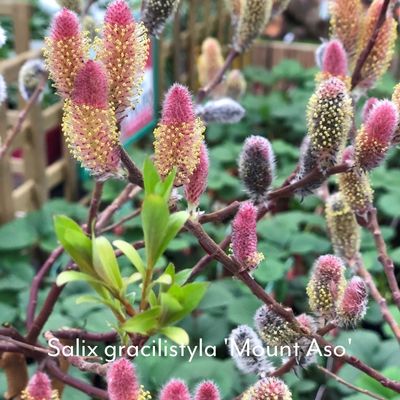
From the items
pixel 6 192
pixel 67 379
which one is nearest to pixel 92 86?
pixel 67 379

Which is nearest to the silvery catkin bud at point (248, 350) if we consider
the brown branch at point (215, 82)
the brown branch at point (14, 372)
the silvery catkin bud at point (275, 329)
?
the silvery catkin bud at point (275, 329)

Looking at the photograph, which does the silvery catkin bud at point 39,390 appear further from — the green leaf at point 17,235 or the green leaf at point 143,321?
the green leaf at point 17,235

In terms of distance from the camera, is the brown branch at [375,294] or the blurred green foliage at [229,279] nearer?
the brown branch at [375,294]

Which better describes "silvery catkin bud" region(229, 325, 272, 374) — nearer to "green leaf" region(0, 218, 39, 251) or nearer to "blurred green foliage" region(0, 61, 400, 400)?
"blurred green foliage" region(0, 61, 400, 400)

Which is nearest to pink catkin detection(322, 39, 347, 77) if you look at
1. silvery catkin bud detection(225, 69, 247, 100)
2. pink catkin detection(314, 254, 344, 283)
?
pink catkin detection(314, 254, 344, 283)

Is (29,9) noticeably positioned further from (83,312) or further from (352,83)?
(352,83)

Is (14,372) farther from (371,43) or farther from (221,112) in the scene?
(371,43)

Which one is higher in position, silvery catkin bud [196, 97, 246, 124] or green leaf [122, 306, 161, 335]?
green leaf [122, 306, 161, 335]

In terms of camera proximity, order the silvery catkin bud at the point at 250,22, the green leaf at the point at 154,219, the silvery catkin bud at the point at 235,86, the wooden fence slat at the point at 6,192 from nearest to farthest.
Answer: the green leaf at the point at 154,219 → the silvery catkin bud at the point at 250,22 → the silvery catkin bud at the point at 235,86 → the wooden fence slat at the point at 6,192
